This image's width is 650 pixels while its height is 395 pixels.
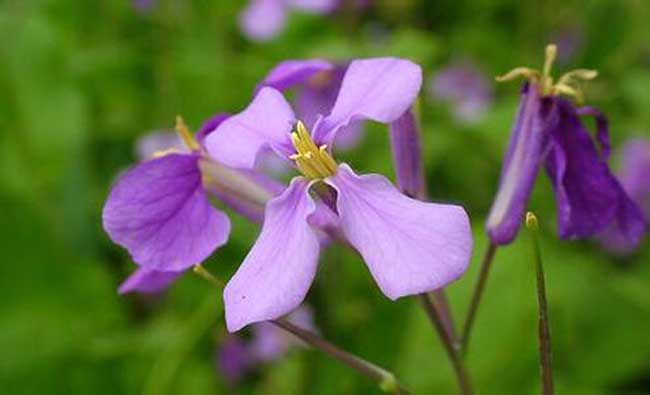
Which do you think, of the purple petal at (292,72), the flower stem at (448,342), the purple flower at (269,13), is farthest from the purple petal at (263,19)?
the flower stem at (448,342)


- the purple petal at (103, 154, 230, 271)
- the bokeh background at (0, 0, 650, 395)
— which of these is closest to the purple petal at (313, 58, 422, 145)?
the purple petal at (103, 154, 230, 271)

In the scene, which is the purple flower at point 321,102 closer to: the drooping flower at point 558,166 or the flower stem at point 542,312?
the drooping flower at point 558,166

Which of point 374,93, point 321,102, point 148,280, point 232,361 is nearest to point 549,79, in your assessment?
point 374,93

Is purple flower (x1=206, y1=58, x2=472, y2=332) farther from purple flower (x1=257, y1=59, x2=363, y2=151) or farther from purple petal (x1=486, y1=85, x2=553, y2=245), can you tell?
purple flower (x1=257, y1=59, x2=363, y2=151)

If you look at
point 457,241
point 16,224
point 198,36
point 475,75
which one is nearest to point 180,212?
point 457,241

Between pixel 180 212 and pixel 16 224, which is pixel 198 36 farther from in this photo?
pixel 180 212
